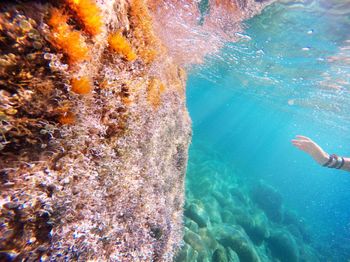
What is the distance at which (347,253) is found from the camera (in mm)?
21625

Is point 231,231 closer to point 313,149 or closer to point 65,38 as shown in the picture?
point 313,149

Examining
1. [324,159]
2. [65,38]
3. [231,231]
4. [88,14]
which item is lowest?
[231,231]

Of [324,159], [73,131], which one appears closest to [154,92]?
[73,131]

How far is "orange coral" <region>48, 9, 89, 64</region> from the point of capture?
1.96m

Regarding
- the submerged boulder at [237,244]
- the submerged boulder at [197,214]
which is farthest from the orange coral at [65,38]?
the submerged boulder at [237,244]

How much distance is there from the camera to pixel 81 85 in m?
2.16

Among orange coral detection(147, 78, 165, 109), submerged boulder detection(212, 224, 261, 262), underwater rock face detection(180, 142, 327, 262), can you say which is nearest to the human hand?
orange coral detection(147, 78, 165, 109)

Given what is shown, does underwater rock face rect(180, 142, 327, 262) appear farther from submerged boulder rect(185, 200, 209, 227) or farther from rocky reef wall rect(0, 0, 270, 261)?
rocky reef wall rect(0, 0, 270, 261)

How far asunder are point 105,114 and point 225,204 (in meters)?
16.2

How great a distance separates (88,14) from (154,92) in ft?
6.41

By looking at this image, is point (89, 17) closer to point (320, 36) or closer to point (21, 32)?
point (21, 32)

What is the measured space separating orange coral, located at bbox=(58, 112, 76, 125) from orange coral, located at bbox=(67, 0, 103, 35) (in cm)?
99

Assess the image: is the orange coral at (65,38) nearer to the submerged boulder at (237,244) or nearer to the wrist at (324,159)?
the wrist at (324,159)

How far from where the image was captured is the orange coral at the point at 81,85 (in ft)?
6.96
